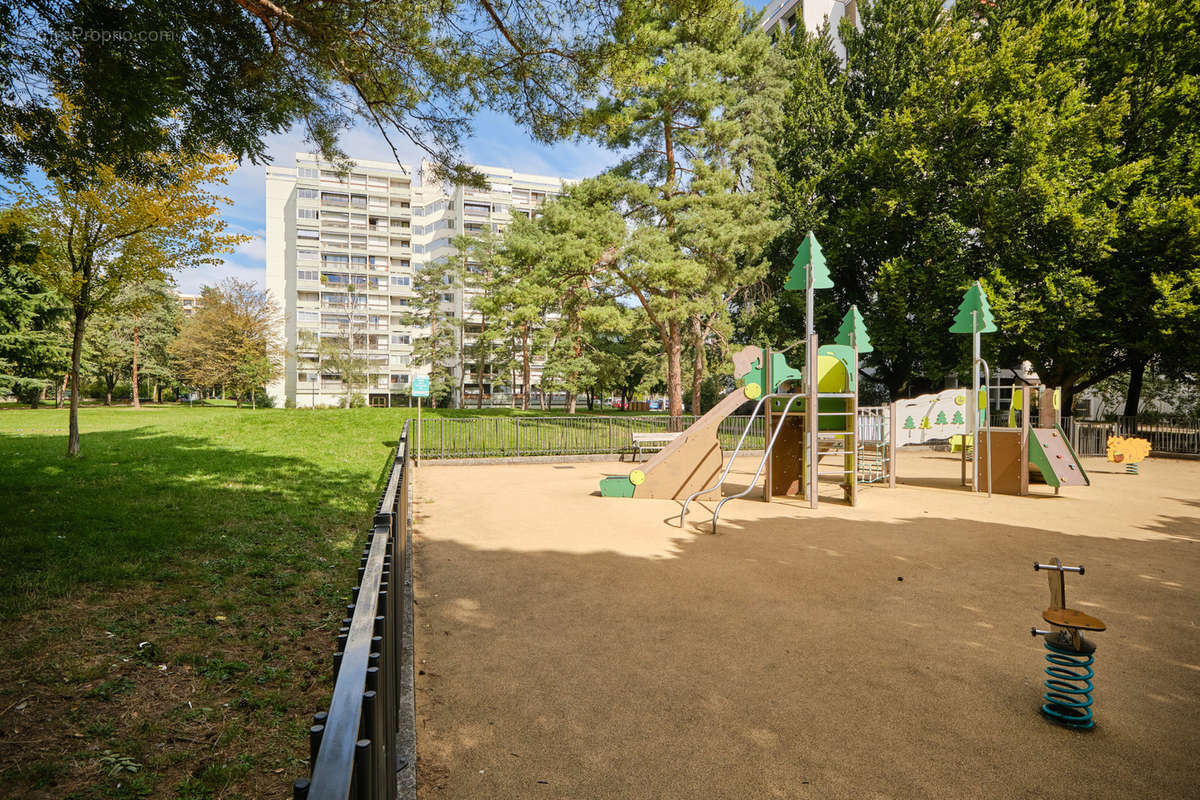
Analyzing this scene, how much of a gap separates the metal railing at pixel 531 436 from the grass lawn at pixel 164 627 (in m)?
7.62

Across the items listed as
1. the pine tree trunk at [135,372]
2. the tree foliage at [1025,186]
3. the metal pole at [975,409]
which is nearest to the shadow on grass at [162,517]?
the metal pole at [975,409]

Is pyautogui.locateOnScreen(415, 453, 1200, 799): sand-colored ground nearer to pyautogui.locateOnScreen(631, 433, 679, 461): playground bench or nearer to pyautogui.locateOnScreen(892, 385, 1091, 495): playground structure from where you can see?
pyautogui.locateOnScreen(892, 385, 1091, 495): playground structure

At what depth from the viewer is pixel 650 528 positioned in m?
8.45

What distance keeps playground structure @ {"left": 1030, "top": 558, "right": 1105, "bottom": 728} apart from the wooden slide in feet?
25.0

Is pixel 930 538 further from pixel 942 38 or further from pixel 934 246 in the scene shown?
pixel 942 38

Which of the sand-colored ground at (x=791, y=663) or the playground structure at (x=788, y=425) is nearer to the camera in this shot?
the sand-colored ground at (x=791, y=663)

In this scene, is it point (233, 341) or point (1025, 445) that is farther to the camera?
point (233, 341)

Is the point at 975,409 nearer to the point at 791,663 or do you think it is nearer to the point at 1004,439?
the point at 1004,439

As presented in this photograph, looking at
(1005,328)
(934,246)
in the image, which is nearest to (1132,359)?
(1005,328)

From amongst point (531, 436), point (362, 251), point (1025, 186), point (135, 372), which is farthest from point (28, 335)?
point (1025, 186)

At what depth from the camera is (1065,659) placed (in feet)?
10.8

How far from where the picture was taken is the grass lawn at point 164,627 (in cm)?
292

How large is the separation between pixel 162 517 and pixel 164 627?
3.85 m

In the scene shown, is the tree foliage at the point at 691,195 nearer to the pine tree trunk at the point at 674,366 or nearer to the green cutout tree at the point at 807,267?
the pine tree trunk at the point at 674,366
